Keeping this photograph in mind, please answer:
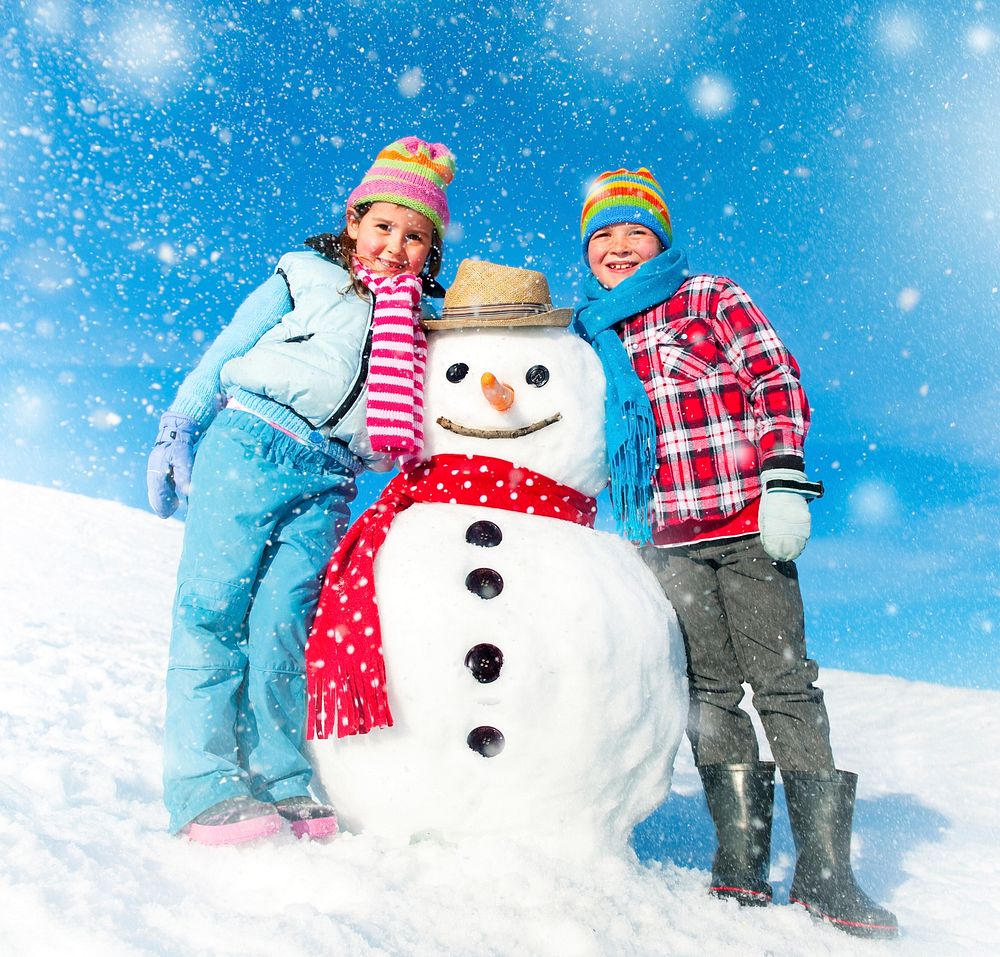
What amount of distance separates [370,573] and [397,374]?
1.96 ft

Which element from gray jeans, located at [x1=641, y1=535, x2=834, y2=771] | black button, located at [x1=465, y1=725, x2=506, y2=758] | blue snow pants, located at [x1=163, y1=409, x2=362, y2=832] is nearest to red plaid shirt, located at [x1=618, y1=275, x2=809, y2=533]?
gray jeans, located at [x1=641, y1=535, x2=834, y2=771]

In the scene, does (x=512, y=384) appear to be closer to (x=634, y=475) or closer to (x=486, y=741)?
(x=634, y=475)

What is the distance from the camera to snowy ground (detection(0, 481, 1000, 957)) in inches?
66.3

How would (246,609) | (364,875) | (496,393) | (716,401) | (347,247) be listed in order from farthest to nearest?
(347,247) → (716,401) → (246,609) → (496,393) → (364,875)

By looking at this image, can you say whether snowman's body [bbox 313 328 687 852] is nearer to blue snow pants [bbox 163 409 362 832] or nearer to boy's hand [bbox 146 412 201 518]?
blue snow pants [bbox 163 409 362 832]

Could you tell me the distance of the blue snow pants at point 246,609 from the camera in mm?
2396

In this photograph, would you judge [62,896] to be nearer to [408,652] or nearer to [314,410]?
[408,652]

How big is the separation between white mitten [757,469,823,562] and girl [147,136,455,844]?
1.07 meters

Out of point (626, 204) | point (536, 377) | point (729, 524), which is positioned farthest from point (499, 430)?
point (626, 204)

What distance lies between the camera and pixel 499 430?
99.2 inches

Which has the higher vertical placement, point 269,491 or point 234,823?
point 269,491

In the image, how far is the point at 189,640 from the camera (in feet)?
8.08

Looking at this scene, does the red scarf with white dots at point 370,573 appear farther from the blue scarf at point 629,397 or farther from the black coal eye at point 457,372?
the black coal eye at point 457,372

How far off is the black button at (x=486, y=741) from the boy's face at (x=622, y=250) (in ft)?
5.46
